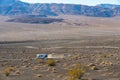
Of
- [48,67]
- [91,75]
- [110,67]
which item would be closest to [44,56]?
[48,67]

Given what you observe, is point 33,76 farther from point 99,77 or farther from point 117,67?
point 117,67

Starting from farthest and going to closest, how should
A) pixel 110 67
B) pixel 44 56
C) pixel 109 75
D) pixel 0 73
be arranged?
pixel 44 56
pixel 110 67
pixel 0 73
pixel 109 75

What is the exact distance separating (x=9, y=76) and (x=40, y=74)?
238 cm

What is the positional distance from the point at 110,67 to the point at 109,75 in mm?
4249

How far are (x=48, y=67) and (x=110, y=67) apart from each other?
17.8 ft

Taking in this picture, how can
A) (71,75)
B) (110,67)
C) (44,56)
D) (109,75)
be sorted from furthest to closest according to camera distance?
(44,56), (110,67), (109,75), (71,75)

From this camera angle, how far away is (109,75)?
25.8 m

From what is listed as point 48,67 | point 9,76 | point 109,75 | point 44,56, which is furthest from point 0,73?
point 44,56

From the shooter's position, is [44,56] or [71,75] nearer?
[71,75]

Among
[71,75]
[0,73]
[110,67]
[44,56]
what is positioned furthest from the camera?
[44,56]

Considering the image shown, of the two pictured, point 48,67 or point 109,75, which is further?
point 48,67

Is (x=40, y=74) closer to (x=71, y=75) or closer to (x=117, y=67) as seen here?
(x=71, y=75)

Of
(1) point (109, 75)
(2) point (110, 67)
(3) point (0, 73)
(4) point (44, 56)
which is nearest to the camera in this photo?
(1) point (109, 75)

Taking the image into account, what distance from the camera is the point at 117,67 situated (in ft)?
97.3
